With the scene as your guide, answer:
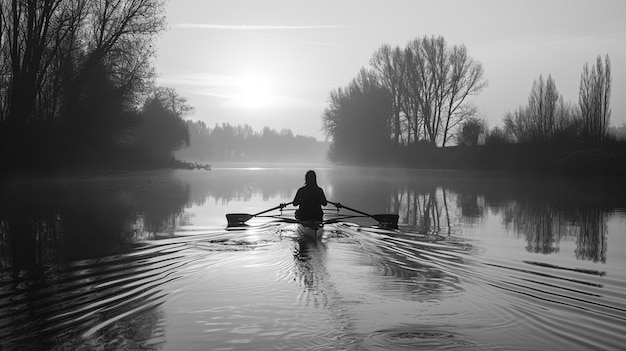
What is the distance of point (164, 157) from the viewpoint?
197 ft

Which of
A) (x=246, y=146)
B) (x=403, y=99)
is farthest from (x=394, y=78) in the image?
(x=246, y=146)

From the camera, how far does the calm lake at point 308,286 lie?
209 inches

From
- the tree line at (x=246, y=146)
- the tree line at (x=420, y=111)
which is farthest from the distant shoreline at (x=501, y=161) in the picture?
the tree line at (x=246, y=146)

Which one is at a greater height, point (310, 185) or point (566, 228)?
point (310, 185)

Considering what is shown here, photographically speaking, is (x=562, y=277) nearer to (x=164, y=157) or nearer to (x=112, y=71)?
(x=112, y=71)

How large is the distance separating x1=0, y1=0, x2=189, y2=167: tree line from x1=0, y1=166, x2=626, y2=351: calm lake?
1760cm

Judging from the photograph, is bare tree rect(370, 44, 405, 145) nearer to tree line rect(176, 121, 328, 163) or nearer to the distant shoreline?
the distant shoreline

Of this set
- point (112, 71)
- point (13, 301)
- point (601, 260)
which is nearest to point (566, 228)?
point (601, 260)

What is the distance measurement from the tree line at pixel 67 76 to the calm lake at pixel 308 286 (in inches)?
693

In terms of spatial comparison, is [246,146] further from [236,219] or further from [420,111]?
[236,219]

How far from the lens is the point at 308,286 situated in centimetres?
748

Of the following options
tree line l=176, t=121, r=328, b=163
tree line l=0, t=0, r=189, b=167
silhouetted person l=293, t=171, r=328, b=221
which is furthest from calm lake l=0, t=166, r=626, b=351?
tree line l=176, t=121, r=328, b=163

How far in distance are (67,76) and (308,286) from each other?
101 ft

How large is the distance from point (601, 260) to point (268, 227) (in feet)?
26.6
